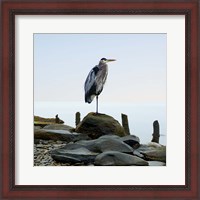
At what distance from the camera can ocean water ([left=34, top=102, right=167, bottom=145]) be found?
120cm

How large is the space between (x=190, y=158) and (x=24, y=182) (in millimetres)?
577

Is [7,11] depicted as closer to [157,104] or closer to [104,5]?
[104,5]

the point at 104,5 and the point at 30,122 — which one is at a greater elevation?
the point at 104,5

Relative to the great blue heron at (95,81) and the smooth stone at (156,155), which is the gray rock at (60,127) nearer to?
the great blue heron at (95,81)

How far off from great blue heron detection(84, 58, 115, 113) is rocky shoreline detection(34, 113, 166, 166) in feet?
0.23

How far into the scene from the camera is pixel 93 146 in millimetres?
1199

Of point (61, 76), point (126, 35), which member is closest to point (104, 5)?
point (126, 35)

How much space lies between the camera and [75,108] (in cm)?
120

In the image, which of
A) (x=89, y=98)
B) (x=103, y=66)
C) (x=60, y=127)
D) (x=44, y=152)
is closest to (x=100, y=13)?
(x=103, y=66)

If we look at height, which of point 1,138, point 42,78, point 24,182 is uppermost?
point 42,78

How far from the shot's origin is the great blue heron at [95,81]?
1.20 m

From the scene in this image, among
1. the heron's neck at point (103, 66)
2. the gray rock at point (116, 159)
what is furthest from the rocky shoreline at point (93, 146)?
the heron's neck at point (103, 66)

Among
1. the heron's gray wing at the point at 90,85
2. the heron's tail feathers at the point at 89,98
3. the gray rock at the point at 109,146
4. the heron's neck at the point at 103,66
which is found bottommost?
the gray rock at the point at 109,146

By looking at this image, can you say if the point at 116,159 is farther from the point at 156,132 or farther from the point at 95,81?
the point at 95,81
